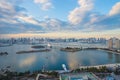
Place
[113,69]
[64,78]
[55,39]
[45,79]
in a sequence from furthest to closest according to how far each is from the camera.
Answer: [55,39] → [113,69] → [45,79] → [64,78]

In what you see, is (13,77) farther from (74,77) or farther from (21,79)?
(74,77)

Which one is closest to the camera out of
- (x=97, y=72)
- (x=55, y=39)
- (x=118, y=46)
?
(x=97, y=72)

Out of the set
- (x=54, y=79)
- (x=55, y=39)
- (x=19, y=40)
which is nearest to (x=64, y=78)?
(x=54, y=79)

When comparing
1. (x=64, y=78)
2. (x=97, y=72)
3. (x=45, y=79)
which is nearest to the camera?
(x=64, y=78)

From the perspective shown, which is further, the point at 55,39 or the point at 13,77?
the point at 55,39

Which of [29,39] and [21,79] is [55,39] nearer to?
[29,39]

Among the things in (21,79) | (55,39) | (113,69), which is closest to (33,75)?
(21,79)

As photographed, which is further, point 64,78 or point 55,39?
point 55,39

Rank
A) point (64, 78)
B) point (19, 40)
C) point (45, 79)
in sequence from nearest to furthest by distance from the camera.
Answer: point (64, 78) < point (45, 79) < point (19, 40)
